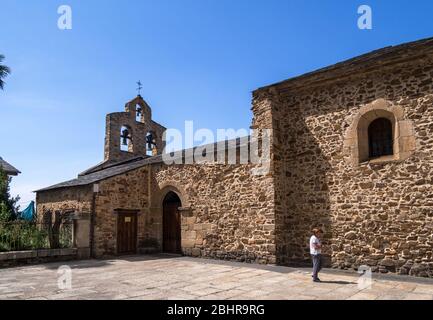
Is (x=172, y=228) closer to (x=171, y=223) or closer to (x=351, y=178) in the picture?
(x=171, y=223)

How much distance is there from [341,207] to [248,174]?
2865 millimetres

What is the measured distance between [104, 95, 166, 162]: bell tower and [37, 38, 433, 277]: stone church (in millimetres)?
6644

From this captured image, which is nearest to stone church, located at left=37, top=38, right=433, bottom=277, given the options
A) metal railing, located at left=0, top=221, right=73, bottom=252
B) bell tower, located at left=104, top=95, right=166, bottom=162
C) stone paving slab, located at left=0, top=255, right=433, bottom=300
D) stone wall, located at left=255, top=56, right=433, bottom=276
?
stone wall, located at left=255, top=56, right=433, bottom=276

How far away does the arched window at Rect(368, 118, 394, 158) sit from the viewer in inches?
342

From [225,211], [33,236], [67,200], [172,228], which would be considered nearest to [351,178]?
[225,211]

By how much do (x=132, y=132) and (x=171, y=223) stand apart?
343 inches

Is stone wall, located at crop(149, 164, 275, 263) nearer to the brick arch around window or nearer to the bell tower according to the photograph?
the brick arch around window

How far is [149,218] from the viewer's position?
13781mm

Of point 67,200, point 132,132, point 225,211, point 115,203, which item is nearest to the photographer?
point 225,211

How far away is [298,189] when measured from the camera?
32.9 feet

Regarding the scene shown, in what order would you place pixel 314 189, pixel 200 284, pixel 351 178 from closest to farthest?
pixel 200 284 < pixel 351 178 < pixel 314 189

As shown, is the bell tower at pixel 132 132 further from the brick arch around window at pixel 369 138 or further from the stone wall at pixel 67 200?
the brick arch around window at pixel 369 138

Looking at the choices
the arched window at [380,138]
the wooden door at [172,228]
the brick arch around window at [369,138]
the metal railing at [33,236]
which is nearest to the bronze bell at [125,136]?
the wooden door at [172,228]
